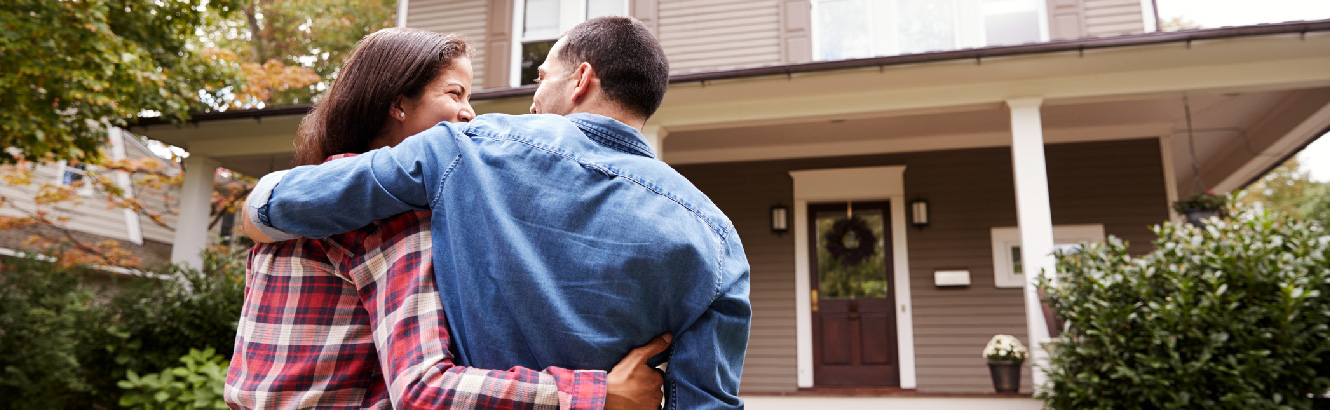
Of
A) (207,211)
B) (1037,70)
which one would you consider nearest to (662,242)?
(1037,70)

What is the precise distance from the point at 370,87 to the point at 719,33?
7451mm

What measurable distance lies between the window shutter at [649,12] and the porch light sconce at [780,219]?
7.60ft

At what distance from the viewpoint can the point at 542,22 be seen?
9180 mm

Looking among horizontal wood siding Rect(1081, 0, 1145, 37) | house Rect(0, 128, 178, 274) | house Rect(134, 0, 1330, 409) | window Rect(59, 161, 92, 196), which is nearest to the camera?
house Rect(134, 0, 1330, 409)

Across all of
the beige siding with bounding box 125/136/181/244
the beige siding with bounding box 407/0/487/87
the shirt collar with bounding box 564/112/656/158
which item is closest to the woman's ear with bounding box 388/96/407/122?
the shirt collar with bounding box 564/112/656/158

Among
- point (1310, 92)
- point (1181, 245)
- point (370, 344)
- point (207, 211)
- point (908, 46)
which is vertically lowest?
point (370, 344)

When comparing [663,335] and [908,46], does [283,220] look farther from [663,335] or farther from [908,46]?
[908,46]

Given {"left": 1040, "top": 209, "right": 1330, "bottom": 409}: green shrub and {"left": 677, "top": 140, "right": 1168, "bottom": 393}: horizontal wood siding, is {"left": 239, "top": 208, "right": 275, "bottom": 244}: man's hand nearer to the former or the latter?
{"left": 1040, "top": 209, "right": 1330, "bottom": 409}: green shrub

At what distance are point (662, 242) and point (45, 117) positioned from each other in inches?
290

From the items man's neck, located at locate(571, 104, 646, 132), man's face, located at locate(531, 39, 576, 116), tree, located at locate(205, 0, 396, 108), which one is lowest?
man's neck, located at locate(571, 104, 646, 132)

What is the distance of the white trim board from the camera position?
816 centimetres

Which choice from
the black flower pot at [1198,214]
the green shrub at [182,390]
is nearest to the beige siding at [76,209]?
the green shrub at [182,390]

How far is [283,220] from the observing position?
3.60ft

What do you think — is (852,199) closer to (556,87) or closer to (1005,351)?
(1005,351)
